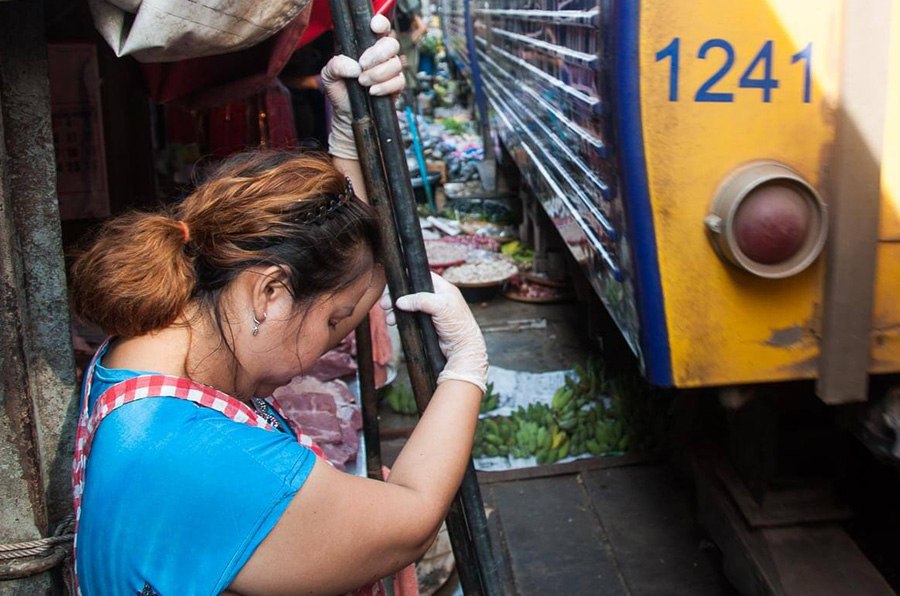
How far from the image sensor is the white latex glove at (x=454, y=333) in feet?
5.16

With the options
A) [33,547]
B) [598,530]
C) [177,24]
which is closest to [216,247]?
[177,24]

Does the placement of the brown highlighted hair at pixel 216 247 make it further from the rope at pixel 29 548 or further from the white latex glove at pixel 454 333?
the rope at pixel 29 548

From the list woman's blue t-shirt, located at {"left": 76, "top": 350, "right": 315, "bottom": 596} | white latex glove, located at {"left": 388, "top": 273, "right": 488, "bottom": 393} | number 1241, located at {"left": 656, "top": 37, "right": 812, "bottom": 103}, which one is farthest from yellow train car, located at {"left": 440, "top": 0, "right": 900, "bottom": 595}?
woman's blue t-shirt, located at {"left": 76, "top": 350, "right": 315, "bottom": 596}

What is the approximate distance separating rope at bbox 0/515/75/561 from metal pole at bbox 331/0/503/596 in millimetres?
728

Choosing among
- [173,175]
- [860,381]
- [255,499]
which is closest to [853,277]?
[860,381]

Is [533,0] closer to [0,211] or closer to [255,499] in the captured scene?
[0,211]

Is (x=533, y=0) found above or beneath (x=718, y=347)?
above

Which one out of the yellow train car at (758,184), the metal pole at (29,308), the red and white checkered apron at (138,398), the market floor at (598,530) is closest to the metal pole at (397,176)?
the red and white checkered apron at (138,398)

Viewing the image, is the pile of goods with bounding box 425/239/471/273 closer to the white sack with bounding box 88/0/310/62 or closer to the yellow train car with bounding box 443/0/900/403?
the yellow train car with bounding box 443/0/900/403

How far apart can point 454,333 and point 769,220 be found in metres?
0.82

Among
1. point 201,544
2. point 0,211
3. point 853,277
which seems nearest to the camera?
point 201,544

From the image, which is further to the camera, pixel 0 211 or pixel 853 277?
pixel 853 277

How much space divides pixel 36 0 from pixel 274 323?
74 cm

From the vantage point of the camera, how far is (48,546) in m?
1.59
